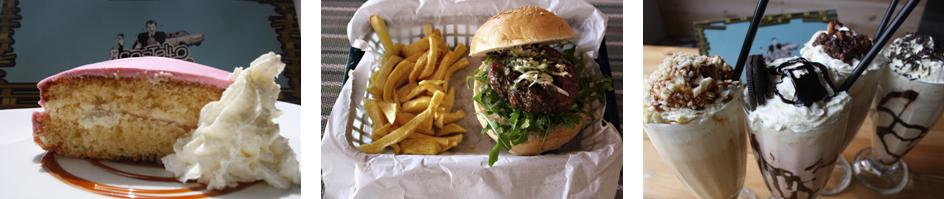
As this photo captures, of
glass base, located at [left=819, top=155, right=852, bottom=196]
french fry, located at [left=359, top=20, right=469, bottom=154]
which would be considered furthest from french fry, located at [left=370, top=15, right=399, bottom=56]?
glass base, located at [left=819, top=155, right=852, bottom=196]

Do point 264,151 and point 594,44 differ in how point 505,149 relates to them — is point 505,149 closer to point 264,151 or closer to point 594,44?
point 594,44

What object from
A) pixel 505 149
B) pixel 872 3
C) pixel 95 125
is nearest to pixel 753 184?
pixel 872 3

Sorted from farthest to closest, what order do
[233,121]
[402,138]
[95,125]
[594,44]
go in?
1. [594,44]
2. [402,138]
3. [95,125]
4. [233,121]

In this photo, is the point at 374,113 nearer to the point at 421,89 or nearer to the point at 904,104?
the point at 421,89

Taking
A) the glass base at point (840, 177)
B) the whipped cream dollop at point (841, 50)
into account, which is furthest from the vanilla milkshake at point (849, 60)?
the glass base at point (840, 177)

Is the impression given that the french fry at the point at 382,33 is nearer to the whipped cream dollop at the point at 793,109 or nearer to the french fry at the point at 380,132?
the french fry at the point at 380,132
